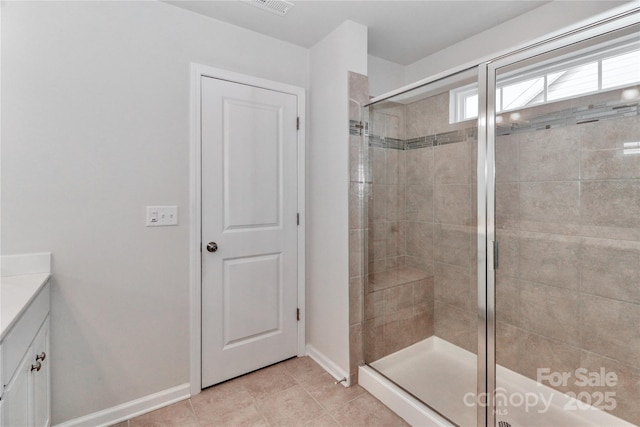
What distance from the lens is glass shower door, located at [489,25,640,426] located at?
1.50 m

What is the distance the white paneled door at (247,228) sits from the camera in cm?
203

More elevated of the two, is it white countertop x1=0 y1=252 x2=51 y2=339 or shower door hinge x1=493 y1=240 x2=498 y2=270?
shower door hinge x1=493 y1=240 x2=498 y2=270

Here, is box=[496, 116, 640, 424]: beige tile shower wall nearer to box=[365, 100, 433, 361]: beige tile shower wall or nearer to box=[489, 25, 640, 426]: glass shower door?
box=[489, 25, 640, 426]: glass shower door

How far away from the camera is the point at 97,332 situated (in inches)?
66.5

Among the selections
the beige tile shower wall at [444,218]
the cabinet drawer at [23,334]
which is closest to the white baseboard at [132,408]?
the cabinet drawer at [23,334]

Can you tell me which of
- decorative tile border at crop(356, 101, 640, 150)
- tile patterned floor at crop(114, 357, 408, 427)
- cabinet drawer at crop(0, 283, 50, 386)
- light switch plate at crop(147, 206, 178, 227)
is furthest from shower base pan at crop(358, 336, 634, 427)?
cabinet drawer at crop(0, 283, 50, 386)

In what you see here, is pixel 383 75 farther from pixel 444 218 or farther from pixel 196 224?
pixel 196 224

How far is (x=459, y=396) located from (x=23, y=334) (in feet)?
6.88

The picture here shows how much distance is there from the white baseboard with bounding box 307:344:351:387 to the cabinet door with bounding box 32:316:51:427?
5.23 ft

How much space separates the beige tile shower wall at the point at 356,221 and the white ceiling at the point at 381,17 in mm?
397

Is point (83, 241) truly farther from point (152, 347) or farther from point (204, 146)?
point (204, 146)

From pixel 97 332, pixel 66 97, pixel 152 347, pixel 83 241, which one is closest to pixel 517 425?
pixel 152 347

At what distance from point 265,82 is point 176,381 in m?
2.13

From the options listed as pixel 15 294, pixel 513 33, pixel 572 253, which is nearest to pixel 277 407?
pixel 15 294
